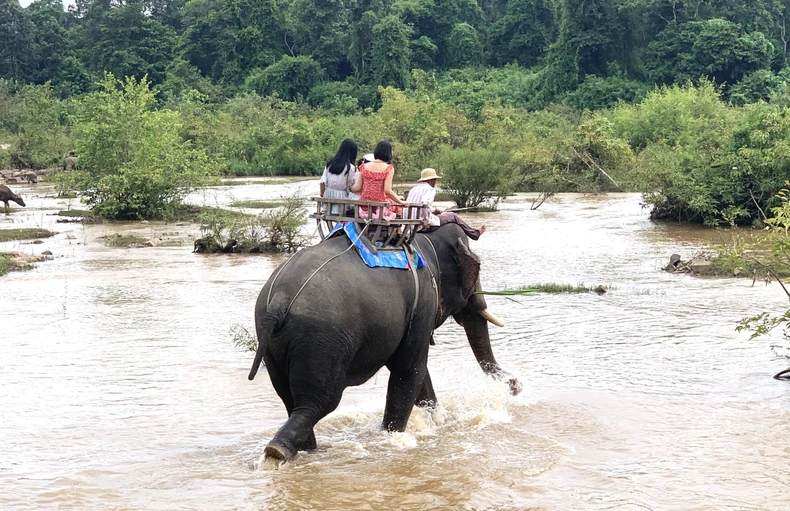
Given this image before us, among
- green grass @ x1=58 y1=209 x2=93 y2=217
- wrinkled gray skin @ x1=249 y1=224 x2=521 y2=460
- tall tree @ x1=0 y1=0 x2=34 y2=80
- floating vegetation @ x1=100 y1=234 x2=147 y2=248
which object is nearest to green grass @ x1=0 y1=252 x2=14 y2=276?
floating vegetation @ x1=100 y1=234 x2=147 y2=248

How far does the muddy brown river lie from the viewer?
5824 mm

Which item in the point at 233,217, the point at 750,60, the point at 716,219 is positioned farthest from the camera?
the point at 750,60

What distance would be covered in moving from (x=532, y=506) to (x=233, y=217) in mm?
13375

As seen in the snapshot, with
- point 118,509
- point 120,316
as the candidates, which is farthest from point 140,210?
point 118,509

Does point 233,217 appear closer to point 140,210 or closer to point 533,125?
point 140,210

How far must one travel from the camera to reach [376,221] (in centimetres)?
625

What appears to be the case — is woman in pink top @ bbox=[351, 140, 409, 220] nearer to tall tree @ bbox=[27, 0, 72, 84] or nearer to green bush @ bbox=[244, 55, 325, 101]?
green bush @ bbox=[244, 55, 325, 101]

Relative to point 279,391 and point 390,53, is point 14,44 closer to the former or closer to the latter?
point 390,53

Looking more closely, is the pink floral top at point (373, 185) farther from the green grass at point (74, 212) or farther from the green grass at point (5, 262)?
the green grass at point (74, 212)

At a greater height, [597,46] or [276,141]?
[597,46]

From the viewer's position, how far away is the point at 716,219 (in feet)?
67.1

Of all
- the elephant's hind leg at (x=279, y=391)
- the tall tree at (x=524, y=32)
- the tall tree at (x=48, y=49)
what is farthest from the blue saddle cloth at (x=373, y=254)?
the tall tree at (x=48, y=49)

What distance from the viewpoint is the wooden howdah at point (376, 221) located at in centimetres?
627

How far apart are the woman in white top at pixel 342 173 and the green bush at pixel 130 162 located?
54.3 feet
